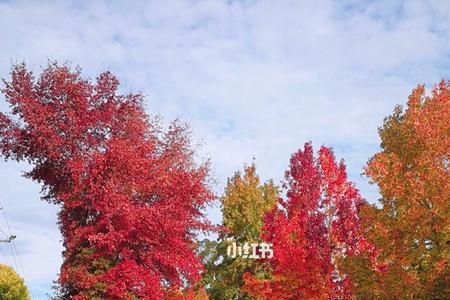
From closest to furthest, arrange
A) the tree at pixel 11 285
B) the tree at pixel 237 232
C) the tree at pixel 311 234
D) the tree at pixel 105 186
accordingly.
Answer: the tree at pixel 105 186 → the tree at pixel 311 234 → the tree at pixel 237 232 → the tree at pixel 11 285

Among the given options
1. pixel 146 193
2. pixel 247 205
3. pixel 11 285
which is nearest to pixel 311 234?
pixel 247 205

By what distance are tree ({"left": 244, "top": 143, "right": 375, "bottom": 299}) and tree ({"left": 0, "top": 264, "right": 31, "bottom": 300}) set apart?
20.1 metres

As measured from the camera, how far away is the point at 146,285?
19.8 metres

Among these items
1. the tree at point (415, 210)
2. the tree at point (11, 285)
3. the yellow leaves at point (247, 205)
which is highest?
the yellow leaves at point (247, 205)

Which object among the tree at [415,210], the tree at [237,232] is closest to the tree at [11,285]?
the tree at [237,232]

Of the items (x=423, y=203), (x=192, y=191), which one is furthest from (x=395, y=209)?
(x=192, y=191)

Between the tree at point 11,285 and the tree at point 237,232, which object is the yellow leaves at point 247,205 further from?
the tree at point 11,285

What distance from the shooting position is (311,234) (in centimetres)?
3303

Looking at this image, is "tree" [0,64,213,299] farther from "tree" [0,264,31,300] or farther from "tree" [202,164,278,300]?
"tree" [0,264,31,300]

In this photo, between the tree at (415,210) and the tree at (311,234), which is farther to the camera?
the tree at (311,234)

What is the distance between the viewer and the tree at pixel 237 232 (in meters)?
39.7

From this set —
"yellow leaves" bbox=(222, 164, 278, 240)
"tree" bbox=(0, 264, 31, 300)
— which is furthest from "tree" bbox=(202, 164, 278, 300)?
"tree" bbox=(0, 264, 31, 300)

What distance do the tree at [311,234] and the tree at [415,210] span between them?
8.17 metres

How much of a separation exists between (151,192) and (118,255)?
2577mm
